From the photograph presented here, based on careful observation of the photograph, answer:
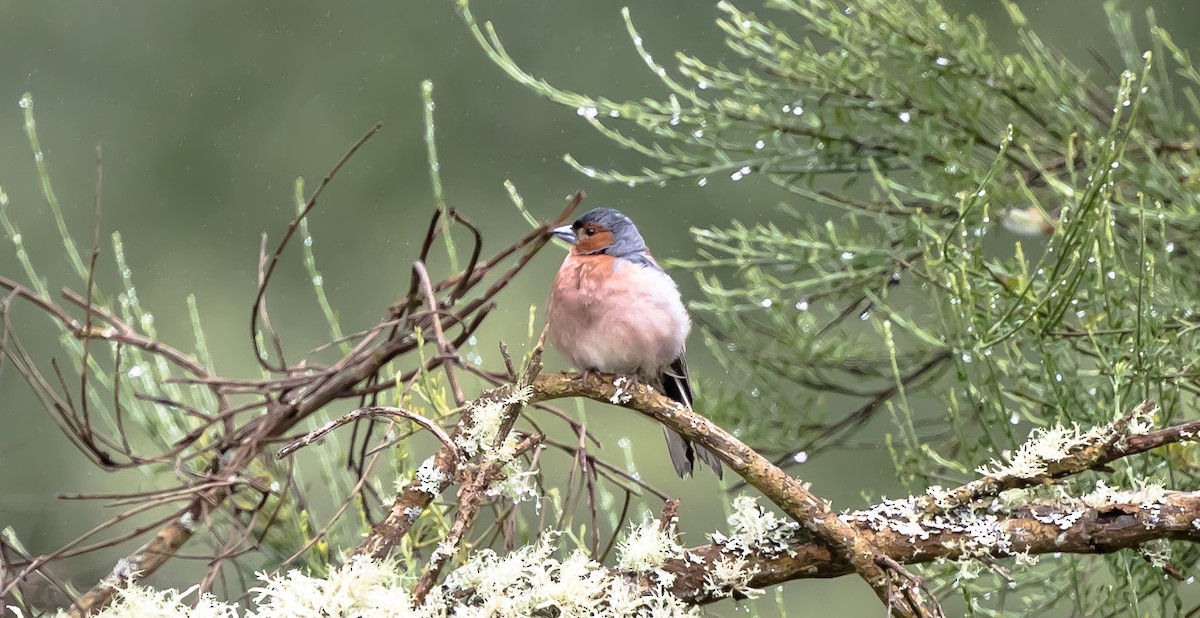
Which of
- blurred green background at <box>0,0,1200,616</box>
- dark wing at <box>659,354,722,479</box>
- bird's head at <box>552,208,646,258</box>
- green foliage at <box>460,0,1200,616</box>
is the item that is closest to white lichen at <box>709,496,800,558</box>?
dark wing at <box>659,354,722,479</box>

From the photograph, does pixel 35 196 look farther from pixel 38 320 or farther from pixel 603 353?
pixel 603 353

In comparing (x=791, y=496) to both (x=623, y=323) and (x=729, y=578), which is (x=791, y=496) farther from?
(x=623, y=323)

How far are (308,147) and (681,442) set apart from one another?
4596mm

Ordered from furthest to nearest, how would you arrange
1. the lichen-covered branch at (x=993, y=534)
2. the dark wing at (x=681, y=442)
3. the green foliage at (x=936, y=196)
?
the green foliage at (x=936, y=196), the dark wing at (x=681, y=442), the lichen-covered branch at (x=993, y=534)

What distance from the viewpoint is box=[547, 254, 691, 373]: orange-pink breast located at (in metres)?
1.84

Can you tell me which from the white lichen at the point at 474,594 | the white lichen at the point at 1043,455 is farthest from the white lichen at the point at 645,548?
the white lichen at the point at 1043,455

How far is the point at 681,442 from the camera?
Answer: 1796mm

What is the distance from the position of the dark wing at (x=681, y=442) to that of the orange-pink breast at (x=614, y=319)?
0.17 ft

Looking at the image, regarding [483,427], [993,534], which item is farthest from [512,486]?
[993,534]

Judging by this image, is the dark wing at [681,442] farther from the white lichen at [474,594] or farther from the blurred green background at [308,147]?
the blurred green background at [308,147]

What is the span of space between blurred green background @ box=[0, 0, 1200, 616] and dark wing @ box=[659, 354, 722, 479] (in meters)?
3.25

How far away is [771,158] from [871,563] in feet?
4.43

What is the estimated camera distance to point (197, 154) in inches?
246

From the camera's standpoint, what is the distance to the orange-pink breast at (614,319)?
6.05 feet
